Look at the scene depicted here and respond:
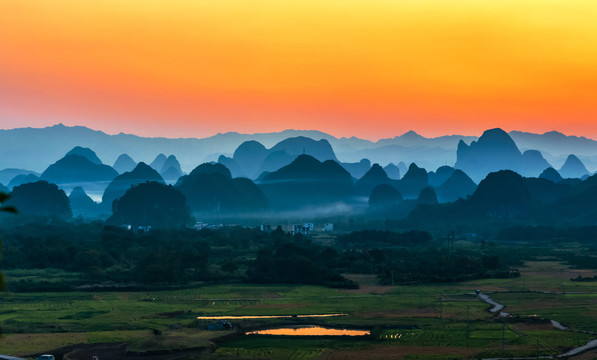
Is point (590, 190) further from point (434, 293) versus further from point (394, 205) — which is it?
point (434, 293)

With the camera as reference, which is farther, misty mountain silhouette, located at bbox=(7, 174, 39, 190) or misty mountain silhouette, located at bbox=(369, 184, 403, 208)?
misty mountain silhouette, located at bbox=(7, 174, 39, 190)

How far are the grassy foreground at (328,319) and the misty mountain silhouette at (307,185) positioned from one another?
104 m

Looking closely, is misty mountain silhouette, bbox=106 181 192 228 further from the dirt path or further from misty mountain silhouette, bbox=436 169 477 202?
misty mountain silhouette, bbox=436 169 477 202

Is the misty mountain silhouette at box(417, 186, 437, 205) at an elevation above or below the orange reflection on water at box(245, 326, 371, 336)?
above

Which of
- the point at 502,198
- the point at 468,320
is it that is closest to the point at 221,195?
the point at 502,198

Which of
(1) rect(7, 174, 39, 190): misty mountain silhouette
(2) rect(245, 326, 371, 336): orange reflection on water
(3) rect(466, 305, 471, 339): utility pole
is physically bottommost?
(2) rect(245, 326, 371, 336): orange reflection on water

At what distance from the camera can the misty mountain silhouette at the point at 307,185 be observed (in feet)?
501

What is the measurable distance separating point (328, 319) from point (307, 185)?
4827 inches

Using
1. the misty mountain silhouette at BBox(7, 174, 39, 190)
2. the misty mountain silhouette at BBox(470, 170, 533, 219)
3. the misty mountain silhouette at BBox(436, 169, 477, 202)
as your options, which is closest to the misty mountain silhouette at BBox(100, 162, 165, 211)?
the misty mountain silhouette at BBox(7, 174, 39, 190)

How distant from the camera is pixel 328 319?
113 feet

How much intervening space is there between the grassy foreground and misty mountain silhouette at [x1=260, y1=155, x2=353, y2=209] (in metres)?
104

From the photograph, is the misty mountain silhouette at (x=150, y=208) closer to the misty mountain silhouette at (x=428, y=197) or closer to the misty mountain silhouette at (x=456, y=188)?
the misty mountain silhouette at (x=428, y=197)

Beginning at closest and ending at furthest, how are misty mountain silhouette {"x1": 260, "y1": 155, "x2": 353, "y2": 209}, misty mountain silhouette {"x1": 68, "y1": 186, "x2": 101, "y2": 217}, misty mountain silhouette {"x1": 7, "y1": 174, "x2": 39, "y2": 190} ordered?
misty mountain silhouette {"x1": 68, "y1": 186, "x2": 101, "y2": 217} → misty mountain silhouette {"x1": 260, "y1": 155, "x2": 353, "y2": 209} → misty mountain silhouette {"x1": 7, "y1": 174, "x2": 39, "y2": 190}

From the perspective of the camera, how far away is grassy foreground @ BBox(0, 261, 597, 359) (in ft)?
91.9
